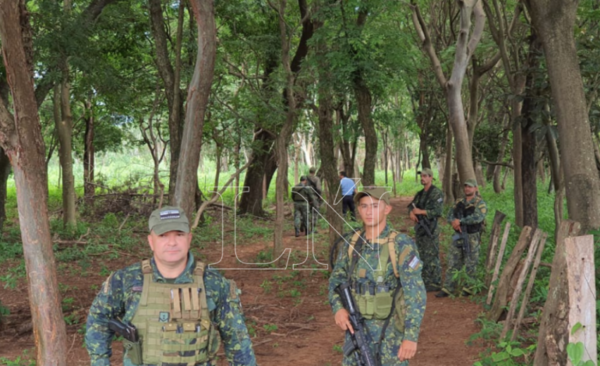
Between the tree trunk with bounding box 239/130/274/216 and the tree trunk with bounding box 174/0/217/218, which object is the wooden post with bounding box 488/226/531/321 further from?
the tree trunk with bounding box 239/130/274/216

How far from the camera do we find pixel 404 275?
3.78 metres

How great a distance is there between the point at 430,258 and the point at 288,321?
2405mm

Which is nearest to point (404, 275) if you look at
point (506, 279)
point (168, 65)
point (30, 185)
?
point (30, 185)

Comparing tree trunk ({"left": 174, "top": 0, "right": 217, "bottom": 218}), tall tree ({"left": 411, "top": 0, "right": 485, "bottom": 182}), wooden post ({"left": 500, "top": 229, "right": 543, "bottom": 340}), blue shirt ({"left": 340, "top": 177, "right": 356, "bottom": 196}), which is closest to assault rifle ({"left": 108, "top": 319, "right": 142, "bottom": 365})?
tree trunk ({"left": 174, "top": 0, "right": 217, "bottom": 218})

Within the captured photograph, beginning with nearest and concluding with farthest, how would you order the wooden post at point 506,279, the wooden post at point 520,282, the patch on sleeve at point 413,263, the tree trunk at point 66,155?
1. the patch on sleeve at point 413,263
2. the wooden post at point 520,282
3. the wooden post at point 506,279
4. the tree trunk at point 66,155

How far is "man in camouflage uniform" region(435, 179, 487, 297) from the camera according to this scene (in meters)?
8.52

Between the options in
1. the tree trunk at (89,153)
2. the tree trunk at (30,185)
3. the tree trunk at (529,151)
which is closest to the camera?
the tree trunk at (30,185)

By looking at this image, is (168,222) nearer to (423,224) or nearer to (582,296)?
(582,296)

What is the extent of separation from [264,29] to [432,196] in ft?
24.6

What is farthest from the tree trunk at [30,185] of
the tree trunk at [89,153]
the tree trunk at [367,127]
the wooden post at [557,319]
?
the tree trunk at [89,153]

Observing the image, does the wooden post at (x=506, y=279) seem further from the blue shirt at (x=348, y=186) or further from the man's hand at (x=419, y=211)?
the blue shirt at (x=348, y=186)

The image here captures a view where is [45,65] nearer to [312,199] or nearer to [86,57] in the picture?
[86,57]

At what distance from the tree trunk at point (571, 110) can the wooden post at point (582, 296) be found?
3.99 meters

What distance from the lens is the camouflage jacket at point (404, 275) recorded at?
3.70 m
